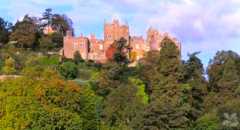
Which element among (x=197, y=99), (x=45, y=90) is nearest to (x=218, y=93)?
(x=197, y=99)

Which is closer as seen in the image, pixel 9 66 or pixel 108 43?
pixel 9 66

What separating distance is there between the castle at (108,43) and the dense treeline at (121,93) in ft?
9.67

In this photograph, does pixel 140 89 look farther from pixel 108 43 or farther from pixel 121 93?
pixel 108 43

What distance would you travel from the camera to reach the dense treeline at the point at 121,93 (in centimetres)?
4481

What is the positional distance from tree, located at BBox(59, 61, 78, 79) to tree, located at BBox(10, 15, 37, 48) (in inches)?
289

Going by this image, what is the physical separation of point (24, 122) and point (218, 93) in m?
21.5

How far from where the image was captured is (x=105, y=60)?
76188 mm

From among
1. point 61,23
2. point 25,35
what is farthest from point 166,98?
point 61,23

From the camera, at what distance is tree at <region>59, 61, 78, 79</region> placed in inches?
2685

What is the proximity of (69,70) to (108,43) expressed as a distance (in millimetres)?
10760

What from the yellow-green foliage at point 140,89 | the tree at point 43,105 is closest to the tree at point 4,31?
the yellow-green foliage at point 140,89

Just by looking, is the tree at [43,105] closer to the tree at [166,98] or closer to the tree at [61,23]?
the tree at [166,98]

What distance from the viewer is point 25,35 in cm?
7588

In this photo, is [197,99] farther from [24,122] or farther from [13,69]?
[24,122]
